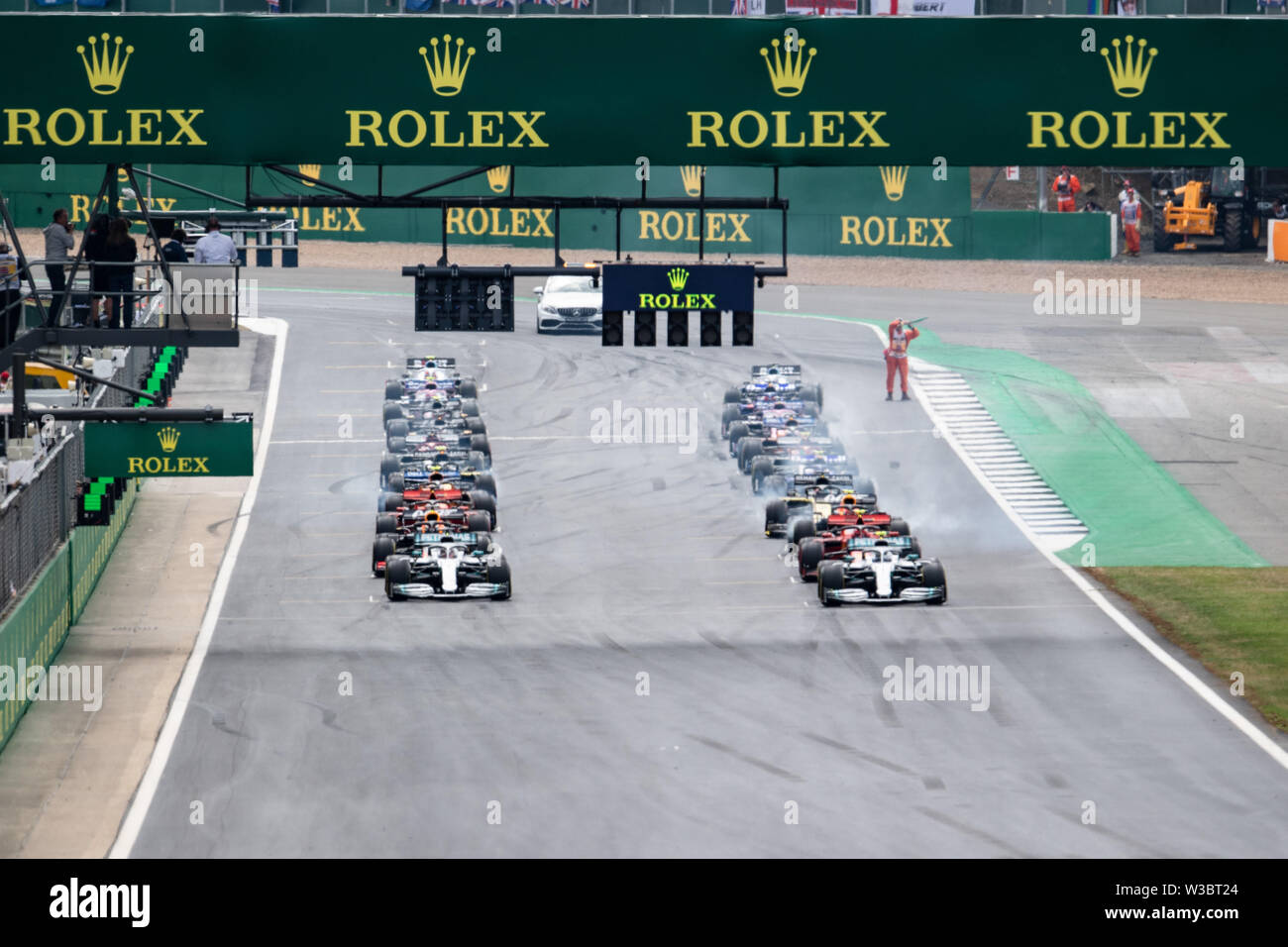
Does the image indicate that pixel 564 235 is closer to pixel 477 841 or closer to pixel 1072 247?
pixel 1072 247

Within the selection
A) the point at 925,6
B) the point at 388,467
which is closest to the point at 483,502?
the point at 388,467

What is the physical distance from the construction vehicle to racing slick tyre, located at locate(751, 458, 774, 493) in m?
26.1

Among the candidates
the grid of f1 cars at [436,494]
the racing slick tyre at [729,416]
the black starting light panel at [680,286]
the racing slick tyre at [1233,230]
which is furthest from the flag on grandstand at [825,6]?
the black starting light panel at [680,286]

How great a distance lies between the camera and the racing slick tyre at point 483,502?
35938 millimetres

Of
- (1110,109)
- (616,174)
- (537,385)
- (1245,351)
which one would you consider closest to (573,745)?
(1110,109)

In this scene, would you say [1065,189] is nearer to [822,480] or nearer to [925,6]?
[925,6]

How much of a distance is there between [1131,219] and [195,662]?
39.2 meters

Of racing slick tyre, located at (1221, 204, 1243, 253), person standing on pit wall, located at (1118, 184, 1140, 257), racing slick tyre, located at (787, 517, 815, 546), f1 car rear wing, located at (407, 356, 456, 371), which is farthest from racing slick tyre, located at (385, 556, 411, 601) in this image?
racing slick tyre, located at (1221, 204, 1243, 253)

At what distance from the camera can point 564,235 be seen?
61.8 metres

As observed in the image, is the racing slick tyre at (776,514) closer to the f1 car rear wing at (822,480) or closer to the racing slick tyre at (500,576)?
the f1 car rear wing at (822,480)

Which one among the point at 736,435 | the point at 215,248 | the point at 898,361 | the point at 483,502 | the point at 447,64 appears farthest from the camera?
the point at 898,361

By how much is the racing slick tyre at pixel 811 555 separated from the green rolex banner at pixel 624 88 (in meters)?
8.22

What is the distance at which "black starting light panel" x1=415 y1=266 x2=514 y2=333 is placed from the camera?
93.6ft

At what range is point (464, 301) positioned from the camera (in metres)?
28.8
